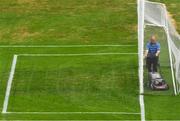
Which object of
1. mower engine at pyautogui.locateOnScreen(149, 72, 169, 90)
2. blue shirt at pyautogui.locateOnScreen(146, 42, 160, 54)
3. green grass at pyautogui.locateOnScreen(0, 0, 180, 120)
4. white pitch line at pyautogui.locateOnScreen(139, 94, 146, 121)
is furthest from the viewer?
blue shirt at pyautogui.locateOnScreen(146, 42, 160, 54)

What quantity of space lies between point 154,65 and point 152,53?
0.48 meters

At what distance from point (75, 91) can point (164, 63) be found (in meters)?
3.78

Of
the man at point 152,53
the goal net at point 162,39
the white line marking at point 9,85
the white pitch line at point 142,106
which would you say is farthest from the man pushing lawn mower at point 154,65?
the white line marking at point 9,85

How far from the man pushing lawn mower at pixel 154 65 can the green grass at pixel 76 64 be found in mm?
315

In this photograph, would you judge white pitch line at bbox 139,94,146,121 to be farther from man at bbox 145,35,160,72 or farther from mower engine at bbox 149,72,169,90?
man at bbox 145,35,160,72

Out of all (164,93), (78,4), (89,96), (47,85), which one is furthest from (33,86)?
(78,4)

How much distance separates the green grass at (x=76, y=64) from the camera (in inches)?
1051

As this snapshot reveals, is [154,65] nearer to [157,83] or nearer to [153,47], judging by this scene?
[153,47]

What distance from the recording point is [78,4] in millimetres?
39000

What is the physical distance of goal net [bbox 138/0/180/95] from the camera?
2777cm

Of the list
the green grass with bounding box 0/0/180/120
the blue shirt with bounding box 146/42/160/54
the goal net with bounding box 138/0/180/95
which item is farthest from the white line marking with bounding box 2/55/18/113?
the blue shirt with bounding box 146/42/160/54

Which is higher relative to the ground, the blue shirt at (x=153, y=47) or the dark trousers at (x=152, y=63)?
the blue shirt at (x=153, y=47)

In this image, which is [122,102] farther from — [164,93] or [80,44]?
[80,44]

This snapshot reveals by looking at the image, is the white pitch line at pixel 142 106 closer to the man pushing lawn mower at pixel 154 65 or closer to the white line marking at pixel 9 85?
the man pushing lawn mower at pixel 154 65
